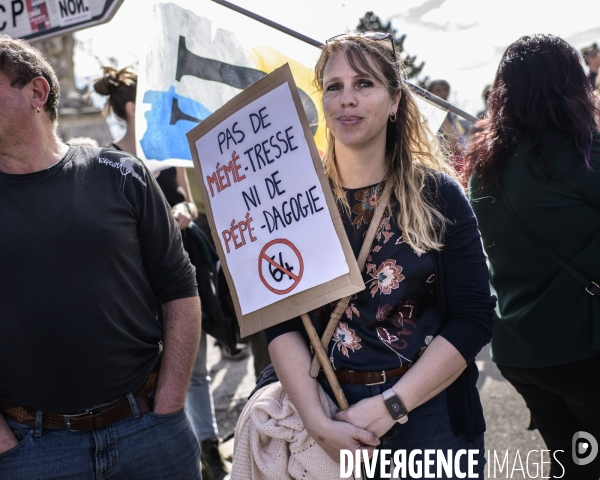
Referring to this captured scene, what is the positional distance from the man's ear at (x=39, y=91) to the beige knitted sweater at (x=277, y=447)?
1188mm

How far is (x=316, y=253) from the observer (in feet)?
6.13

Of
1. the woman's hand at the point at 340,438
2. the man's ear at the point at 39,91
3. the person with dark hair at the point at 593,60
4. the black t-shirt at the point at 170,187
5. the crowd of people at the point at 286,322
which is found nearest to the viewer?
the woman's hand at the point at 340,438

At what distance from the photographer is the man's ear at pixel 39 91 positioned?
2.00 metres

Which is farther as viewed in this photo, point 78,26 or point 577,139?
point 78,26

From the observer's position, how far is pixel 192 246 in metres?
3.57

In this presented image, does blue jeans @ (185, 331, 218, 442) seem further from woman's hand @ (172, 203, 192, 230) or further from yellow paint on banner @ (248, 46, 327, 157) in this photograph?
yellow paint on banner @ (248, 46, 327, 157)

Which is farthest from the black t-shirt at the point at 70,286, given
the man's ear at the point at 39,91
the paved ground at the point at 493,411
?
the paved ground at the point at 493,411

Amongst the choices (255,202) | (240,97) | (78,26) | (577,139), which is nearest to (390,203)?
(255,202)

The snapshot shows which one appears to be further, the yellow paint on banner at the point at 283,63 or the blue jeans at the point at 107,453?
the yellow paint on banner at the point at 283,63

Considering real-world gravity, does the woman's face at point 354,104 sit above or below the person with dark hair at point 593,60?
below

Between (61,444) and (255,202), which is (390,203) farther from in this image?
(61,444)

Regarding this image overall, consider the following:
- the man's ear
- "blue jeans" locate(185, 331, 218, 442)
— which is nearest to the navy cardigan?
the man's ear

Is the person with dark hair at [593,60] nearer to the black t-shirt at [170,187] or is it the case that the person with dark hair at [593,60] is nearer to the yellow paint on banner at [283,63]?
the yellow paint on banner at [283,63]

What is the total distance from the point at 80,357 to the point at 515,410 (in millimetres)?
3237
